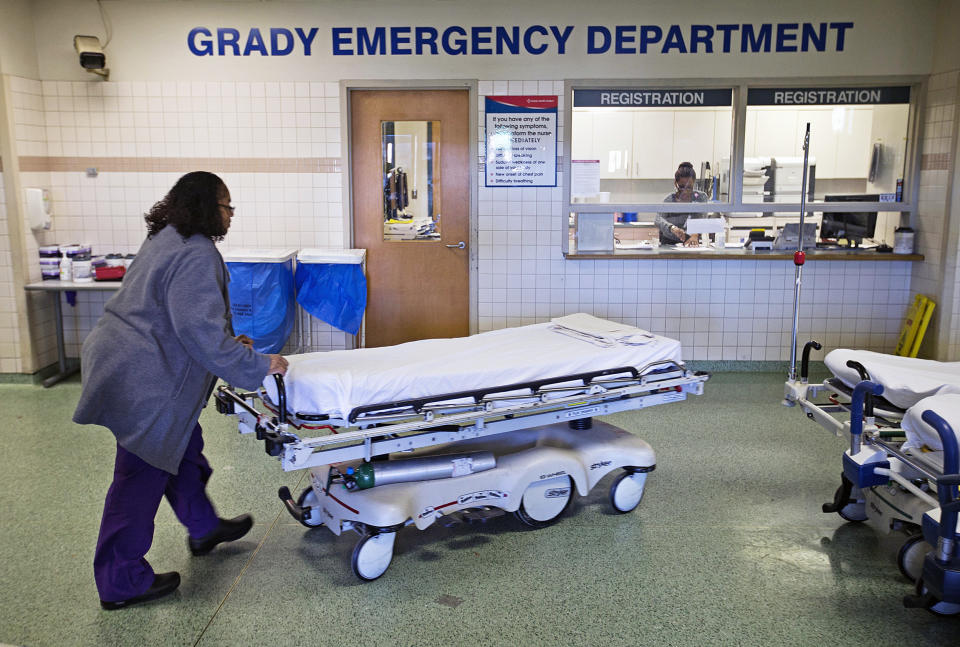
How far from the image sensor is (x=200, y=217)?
2.89 m

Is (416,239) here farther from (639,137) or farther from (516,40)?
(639,137)

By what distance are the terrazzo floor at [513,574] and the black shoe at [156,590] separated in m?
0.03

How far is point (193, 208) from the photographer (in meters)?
2.88

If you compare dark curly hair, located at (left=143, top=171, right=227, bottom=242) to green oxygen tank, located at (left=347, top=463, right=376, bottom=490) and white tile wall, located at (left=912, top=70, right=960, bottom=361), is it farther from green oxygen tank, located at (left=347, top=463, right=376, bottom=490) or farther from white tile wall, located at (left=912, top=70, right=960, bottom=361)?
white tile wall, located at (left=912, top=70, right=960, bottom=361)

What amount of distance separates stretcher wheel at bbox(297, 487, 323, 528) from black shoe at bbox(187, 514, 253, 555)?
0.79 feet

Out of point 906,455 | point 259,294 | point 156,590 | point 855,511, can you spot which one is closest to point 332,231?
point 259,294

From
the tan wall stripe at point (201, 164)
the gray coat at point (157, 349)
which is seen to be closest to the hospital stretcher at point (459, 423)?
the gray coat at point (157, 349)

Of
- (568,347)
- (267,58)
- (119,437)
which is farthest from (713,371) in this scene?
(119,437)

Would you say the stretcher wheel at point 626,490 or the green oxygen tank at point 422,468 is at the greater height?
the green oxygen tank at point 422,468

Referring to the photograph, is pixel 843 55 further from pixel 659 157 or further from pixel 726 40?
pixel 659 157

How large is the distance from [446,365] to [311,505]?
0.97 meters

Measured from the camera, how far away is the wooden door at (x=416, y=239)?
6.20 meters

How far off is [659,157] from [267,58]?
3336 mm

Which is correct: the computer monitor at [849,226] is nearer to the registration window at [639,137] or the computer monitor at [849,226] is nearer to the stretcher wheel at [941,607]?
the registration window at [639,137]
